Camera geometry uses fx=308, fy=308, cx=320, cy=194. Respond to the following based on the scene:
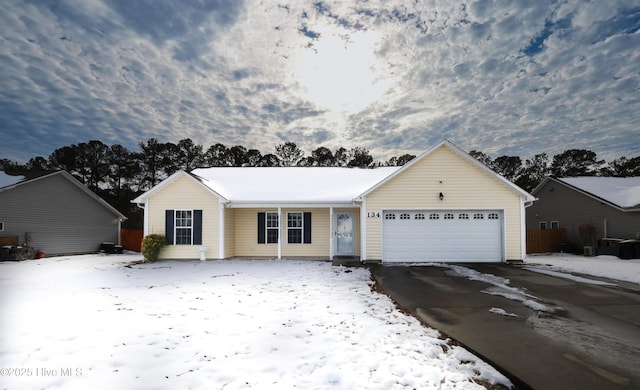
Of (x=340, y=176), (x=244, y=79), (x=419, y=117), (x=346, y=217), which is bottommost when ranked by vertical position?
(x=346, y=217)

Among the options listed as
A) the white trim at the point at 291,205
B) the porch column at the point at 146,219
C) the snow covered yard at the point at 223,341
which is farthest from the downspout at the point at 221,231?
the snow covered yard at the point at 223,341

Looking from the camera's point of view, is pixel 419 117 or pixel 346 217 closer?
pixel 346 217

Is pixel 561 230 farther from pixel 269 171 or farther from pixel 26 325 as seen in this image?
pixel 26 325

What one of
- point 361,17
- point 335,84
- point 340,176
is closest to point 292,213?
point 340,176

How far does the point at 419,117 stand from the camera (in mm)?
19859

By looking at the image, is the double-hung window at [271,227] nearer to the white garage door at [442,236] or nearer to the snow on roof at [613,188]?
the white garage door at [442,236]

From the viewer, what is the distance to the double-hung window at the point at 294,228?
15172mm

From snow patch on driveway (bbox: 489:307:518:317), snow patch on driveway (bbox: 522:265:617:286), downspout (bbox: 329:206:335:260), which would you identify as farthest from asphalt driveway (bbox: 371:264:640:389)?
downspout (bbox: 329:206:335:260)

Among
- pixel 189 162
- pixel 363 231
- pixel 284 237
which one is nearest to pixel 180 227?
pixel 284 237

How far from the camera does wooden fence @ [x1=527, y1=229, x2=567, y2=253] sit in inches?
764

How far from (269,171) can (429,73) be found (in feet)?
33.3

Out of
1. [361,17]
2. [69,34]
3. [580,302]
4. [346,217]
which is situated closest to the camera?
[580,302]

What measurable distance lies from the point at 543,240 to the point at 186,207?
21272 mm

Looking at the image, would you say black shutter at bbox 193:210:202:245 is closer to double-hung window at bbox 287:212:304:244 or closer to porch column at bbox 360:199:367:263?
double-hung window at bbox 287:212:304:244
